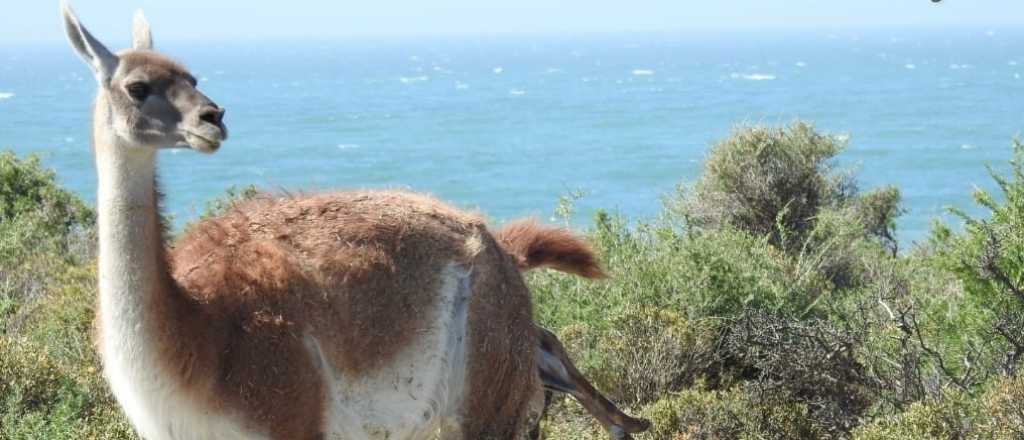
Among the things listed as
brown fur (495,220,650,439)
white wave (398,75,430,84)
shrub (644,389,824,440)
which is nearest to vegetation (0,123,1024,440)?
shrub (644,389,824,440)

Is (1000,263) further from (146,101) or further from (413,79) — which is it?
(413,79)

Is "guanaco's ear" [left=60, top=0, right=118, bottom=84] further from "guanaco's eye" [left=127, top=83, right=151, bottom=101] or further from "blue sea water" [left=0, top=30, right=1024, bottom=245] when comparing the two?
"blue sea water" [left=0, top=30, right=1024, bottom=245]

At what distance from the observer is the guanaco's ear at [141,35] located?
4.99 meters

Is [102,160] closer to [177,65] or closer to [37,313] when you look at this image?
[177,65]

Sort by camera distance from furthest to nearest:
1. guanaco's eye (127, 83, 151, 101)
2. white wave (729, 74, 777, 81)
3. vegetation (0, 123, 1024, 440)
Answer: white wave (729, 74, 777, 81) < vegetation (0, 123, 1024, 440) < guanaco's eye (127, 83, 151, 101)

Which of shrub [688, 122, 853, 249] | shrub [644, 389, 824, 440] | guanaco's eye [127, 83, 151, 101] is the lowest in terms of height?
shrub [688, 122, 853, 249]

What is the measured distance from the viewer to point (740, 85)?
122m

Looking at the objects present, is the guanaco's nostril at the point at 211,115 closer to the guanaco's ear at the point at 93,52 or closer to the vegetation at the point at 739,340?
the guanaco's ear at the point at 93,52

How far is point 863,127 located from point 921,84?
46.2 m

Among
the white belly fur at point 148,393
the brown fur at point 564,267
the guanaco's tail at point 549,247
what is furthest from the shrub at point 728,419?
the white belly fur at point 148,393

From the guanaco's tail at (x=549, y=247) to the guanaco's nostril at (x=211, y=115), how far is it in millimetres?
2034

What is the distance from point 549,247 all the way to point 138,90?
2416mm

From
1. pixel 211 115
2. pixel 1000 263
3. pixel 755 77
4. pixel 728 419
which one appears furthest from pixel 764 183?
pixel 755 77

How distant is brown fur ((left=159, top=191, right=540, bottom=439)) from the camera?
4.71m
